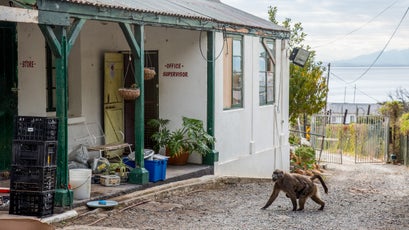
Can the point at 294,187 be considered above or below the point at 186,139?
below

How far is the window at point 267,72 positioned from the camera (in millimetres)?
17098

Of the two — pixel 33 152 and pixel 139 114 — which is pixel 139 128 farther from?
pixel 33 152

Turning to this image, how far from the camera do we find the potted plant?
1341 cm

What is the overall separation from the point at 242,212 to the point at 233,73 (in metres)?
5.23

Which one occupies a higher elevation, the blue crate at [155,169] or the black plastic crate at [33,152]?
the black plastic crate at [33,152]

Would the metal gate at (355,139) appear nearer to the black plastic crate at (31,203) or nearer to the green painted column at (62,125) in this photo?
the green painted column at (62,125)

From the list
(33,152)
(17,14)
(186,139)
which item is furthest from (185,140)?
(17,14)

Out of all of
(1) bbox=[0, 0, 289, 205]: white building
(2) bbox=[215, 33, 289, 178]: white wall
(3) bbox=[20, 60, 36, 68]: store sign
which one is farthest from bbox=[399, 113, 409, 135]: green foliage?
(3) bbox=[20, 60, 36, 68]: store sign

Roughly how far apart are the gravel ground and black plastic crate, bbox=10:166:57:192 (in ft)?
1.82

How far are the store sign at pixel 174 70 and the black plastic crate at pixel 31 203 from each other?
5.68m

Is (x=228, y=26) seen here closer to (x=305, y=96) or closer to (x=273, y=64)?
(x=273, y=64)

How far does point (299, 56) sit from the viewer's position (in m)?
19.3

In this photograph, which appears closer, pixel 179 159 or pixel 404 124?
pixel 179 159

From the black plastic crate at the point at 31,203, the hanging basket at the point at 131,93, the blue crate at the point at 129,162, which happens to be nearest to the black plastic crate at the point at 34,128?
the black plastic crate at the point at 31,203
